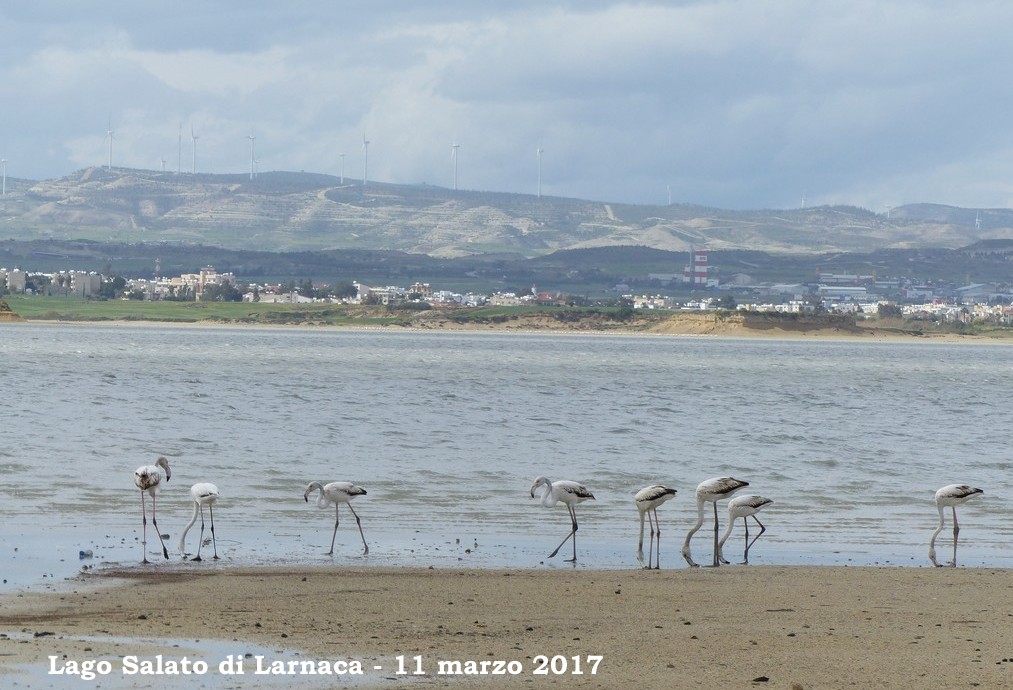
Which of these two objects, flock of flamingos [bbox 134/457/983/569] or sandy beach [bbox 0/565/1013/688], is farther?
flock of flamingos [bbox 134/457/983/569]

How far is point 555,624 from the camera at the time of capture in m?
13.3

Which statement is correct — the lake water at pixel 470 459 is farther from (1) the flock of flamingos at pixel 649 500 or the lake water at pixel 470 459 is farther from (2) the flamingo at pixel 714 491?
(2) the flamingo at pixel 714 491

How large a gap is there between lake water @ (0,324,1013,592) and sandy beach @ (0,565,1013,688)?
147 cm

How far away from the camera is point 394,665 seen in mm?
11523

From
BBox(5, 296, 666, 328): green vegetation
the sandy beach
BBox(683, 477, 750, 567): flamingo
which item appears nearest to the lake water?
BBox(683, 477, 750, 567): flamingo

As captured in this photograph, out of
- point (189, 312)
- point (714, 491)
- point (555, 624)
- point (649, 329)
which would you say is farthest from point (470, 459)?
point (189, 312)

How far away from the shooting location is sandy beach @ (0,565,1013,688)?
11359 millimetres

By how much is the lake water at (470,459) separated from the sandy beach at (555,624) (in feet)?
4.83

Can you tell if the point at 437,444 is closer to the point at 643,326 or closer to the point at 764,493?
the point at 764,493

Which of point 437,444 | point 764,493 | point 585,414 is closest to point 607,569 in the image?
point 764,493

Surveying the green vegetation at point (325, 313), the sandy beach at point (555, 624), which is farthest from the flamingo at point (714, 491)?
the green vegetation at point (325, 313)

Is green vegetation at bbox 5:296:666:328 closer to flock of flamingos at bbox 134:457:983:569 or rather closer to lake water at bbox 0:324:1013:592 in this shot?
lake water at bbox 0:324:1013:592

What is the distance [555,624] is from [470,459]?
56.6 feet

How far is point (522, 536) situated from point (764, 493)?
23.0 ft
